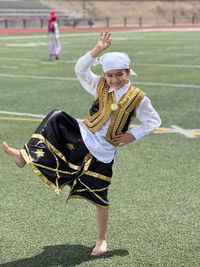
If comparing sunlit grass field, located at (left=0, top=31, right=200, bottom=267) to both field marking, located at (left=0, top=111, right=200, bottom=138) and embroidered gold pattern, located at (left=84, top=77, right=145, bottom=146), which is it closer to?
field marking, located at (left=0, top=111, right=200, bottom=138)

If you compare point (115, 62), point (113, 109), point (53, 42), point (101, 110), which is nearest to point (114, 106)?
point (113, 109)

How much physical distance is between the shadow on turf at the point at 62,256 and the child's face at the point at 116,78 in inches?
45.7

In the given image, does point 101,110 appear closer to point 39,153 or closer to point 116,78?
A: point 116,78

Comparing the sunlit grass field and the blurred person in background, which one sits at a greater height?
the sunlit grass field

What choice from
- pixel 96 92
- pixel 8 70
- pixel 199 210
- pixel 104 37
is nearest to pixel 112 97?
pixel 96 92

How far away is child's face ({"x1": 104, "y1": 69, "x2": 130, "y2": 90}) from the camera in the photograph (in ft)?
12.7

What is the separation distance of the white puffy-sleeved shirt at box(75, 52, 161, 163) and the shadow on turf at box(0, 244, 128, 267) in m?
0.67

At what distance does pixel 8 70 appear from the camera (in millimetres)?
16047

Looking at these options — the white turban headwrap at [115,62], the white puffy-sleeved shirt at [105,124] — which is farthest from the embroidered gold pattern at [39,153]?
the white turban headwrap at [115,62]

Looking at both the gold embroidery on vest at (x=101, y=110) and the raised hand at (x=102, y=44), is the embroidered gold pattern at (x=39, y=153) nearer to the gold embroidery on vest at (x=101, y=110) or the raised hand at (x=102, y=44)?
the gold embroidery on vest at (x=101, y=110)

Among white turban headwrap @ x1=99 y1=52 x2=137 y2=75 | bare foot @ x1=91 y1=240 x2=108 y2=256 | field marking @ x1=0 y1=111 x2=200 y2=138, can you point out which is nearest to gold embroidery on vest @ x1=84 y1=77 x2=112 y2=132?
white turban headwrap @ x1=99 y1=52 x2=137 y2=75

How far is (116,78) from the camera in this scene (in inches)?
153

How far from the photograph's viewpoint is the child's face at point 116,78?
3.87 metres

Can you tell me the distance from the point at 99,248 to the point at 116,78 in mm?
1172
